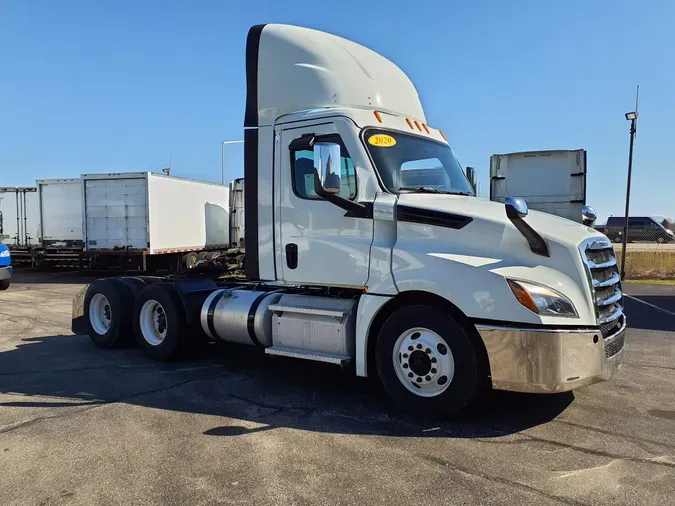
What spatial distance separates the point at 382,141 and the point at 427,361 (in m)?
2.19

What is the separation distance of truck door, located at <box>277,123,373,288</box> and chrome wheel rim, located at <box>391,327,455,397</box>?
0.74 metres

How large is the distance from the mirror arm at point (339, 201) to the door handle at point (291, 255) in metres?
0.77

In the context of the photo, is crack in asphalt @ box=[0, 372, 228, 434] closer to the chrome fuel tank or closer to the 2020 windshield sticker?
the chrome fuel tank

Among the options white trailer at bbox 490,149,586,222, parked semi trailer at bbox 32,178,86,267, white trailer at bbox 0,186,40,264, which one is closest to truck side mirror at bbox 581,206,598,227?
white trailer at bbox 490,149,586,222

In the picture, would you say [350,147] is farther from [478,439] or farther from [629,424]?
[629,424]

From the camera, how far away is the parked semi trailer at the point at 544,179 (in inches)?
548

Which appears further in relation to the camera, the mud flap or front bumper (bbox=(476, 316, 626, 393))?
the mud flap

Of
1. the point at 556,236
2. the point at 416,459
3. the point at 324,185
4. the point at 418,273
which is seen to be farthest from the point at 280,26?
the point at 416,459

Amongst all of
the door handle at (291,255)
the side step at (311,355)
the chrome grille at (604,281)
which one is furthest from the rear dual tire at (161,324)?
the chrome grille at (604,281)

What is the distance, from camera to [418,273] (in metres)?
4.66

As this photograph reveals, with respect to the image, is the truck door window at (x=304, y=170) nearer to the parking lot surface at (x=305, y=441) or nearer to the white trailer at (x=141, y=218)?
the parking lot surface at (x=305, y=441)

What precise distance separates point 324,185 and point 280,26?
2247mm

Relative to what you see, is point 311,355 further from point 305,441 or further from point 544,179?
point 544,179

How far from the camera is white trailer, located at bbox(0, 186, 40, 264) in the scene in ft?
68.5
